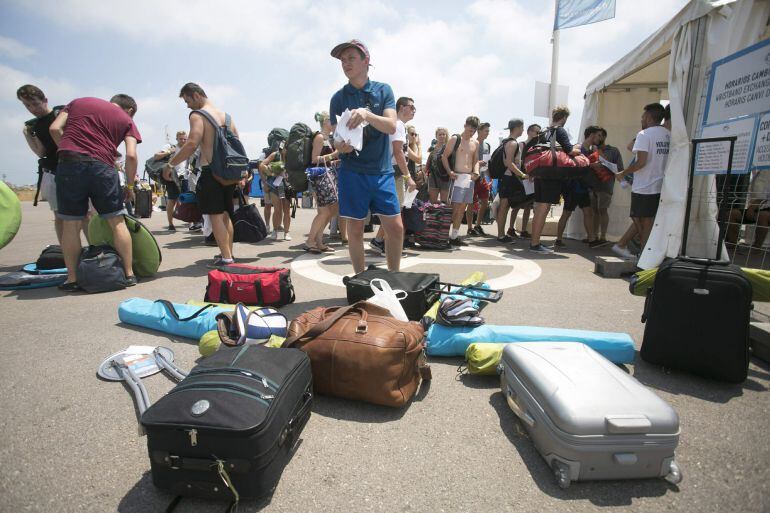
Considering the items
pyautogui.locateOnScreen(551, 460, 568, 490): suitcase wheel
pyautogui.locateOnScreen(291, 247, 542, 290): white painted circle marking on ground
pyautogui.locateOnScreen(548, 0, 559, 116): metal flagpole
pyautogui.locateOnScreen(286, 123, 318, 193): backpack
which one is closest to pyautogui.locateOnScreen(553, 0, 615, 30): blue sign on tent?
pyautogui.locateOnScreen(548, 0, 559, 116): metal flagpole

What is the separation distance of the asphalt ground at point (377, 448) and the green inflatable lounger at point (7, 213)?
221 cm

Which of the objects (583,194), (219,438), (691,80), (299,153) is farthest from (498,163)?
(219,438)

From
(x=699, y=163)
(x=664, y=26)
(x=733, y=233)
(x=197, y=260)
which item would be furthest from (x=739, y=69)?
(x=197, y=260)

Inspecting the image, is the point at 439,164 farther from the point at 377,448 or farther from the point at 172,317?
the point at 377,448

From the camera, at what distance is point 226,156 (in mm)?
4484

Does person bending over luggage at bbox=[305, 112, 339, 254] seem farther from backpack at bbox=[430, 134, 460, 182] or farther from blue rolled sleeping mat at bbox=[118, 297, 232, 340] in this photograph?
blue rolled sleeping mat at bbox=[118, 297, 232, 340]

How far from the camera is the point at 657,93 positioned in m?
7.86

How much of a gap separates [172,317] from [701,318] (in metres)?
3.49

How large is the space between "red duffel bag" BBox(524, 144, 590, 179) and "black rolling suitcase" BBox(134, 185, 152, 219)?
32.9ft

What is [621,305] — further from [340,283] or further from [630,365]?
[340,283]

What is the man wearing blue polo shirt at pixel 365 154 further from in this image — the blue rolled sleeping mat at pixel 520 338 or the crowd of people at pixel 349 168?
the blue rolled sleeping mat at pixel 520 338

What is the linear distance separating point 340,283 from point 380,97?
2.02 metres

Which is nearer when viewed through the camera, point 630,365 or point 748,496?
point 748,496

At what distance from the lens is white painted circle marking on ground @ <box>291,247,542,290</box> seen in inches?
175
